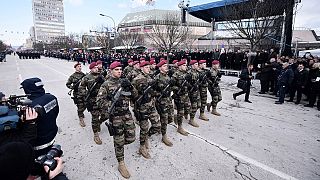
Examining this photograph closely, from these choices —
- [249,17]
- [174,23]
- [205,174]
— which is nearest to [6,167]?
[205,174]

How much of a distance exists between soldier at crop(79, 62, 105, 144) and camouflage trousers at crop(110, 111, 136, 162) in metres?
1.30

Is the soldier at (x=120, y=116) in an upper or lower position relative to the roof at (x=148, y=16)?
lower

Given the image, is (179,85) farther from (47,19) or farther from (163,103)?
(47,19)

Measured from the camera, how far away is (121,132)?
12.0ft

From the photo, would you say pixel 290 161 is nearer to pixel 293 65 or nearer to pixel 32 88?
pixel 32 88

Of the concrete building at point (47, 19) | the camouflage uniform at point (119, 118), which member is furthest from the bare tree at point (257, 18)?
the concrete building at point (47, 19)

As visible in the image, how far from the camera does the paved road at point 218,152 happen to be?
369cm

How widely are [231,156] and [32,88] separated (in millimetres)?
3528

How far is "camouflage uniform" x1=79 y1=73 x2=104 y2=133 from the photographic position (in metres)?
4.98

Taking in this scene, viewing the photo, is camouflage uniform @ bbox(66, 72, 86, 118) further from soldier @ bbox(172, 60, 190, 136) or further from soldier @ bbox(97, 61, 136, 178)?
soldier @ bbox(172, 60, 190, 136)

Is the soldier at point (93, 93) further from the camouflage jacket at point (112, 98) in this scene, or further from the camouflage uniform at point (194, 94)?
the camouflage uniform at point (194, 94)

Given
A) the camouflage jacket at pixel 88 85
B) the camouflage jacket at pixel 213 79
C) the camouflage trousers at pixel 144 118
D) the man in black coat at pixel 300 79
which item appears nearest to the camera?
the camouflage trousers at pixel 144 118

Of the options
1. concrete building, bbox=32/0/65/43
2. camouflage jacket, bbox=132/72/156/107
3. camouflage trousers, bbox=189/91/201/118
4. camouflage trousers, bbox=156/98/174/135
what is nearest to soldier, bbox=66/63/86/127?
camouflage jacket, bbox=132/72/156/107

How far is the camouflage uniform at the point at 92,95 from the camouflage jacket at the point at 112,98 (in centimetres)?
126
